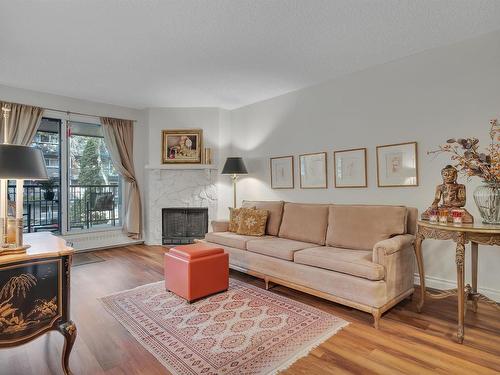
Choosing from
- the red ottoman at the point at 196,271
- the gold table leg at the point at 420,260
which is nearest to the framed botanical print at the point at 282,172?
the red ottoman at the point at 196,271

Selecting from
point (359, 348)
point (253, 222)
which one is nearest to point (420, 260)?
point (359, 348)

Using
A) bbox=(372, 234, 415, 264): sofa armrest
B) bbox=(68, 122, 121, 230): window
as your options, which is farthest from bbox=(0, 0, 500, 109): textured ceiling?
bbox=(372, 234, 415, 264): sofa armrest

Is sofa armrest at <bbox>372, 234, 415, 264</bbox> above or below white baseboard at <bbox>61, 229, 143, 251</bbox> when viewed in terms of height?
above

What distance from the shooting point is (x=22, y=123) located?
430 centimetres

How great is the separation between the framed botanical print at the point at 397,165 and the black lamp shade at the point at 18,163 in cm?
336

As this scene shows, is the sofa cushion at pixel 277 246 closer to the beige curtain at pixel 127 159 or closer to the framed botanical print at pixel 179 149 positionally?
the framed botanical print at pixel 179 149

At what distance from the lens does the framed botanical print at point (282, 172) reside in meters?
4.53

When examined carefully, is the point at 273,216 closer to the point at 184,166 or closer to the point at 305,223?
the point at 305,223

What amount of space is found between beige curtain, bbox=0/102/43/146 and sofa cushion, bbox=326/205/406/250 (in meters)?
4.49

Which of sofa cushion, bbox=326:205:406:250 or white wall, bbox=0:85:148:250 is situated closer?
sofa cushion, bbox=326:205:406:250

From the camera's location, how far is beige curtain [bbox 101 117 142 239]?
17.2 feet

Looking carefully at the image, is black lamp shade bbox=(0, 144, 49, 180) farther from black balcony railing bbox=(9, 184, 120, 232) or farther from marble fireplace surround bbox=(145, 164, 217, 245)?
marble fireplace surround bbox=(145, 164, 217, 245)

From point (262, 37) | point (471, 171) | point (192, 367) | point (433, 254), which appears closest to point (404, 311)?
point (433, 254)

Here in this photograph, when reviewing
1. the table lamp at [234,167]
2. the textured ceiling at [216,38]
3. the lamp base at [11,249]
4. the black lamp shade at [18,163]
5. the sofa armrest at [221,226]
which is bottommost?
the sofa armrest at [221,226]
